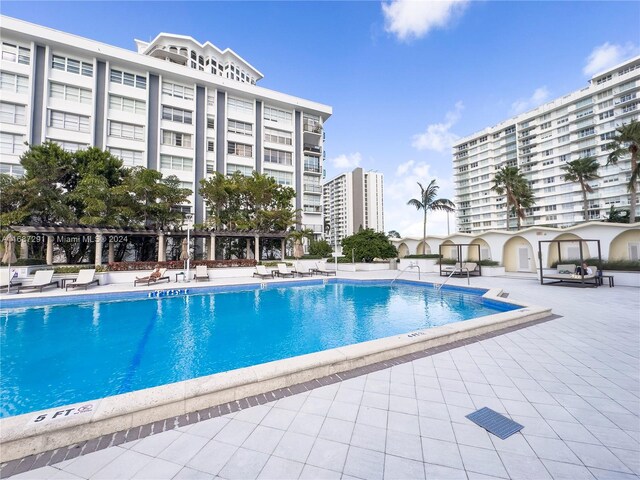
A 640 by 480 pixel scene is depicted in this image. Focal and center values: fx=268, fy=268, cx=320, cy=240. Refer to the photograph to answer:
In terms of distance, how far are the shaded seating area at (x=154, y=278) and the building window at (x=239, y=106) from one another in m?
20.8

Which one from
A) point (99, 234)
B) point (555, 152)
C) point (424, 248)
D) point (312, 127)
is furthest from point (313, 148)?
point (555, 152)

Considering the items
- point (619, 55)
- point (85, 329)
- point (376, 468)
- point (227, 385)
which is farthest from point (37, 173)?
point (619, 55)

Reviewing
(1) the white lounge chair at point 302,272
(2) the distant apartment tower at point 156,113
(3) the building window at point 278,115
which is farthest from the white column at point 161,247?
(3) the building window at point 278,115

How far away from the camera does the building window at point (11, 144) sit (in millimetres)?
20266

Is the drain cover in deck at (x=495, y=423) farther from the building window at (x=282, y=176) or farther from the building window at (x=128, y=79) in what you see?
the building window at (x=128, y=79)

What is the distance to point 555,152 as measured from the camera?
53.1 metres

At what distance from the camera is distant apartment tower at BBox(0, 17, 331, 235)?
21109 mm

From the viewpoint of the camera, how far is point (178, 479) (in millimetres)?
2072

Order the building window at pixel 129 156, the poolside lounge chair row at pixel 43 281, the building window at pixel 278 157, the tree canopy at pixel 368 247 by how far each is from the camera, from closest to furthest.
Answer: the poolside lounge chair row at pixel 43 281 < the tree canopy at pixel 368 247 < the building window at pixel 129 156 < the building window at pixel 278 157

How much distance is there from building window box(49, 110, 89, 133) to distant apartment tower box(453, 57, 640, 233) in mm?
67364

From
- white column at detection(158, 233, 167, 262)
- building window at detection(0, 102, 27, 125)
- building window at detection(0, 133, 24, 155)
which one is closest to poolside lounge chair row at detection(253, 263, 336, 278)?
white column at detection(158, 233, 167, 262)

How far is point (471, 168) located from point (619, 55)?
29.2m

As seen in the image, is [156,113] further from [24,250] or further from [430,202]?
[430,202]

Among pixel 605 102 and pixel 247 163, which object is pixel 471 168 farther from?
pixel 247 163
